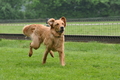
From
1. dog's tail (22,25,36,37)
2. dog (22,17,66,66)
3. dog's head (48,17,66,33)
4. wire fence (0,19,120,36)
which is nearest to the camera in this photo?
dog's head (48,17,66,33)

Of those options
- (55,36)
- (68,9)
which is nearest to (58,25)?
(55,36)

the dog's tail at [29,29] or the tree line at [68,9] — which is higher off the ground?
the dog's tail at [29,29]

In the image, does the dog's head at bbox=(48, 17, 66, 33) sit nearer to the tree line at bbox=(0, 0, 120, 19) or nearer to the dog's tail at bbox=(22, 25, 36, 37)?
the dog's tail at bbox=(22, 25, 36, 37)

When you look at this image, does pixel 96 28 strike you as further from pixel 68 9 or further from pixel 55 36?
pixel 68 9

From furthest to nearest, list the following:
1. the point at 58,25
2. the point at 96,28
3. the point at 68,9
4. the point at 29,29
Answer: the point at 68,9
the point at 96,28
the point at 29,29
the point at 58,25

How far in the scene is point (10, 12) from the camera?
1855 inches

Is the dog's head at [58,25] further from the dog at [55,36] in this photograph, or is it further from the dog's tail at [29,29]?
the dog's tail at [29,29]

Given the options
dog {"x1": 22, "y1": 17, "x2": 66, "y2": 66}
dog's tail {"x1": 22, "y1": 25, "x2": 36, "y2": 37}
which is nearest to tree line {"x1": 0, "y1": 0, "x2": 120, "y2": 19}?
dog's tail {"x1": 22, "y1": 25, "x2": 36, "y2": 37}

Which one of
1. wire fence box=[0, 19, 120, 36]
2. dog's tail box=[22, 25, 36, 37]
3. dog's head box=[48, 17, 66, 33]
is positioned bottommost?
wire fence box=[0, 19, 120, 36]

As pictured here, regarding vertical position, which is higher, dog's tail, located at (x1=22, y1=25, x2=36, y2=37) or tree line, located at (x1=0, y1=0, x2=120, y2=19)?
dog's tail, located at (x1=22, y1=25, x2=36, y2=37)

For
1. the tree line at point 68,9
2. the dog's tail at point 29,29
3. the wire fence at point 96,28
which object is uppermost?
Answer: the dog's tail at point 29,29

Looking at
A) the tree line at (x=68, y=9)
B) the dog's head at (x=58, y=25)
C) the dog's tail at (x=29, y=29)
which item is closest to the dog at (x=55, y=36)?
the dog's head at (x=58, y=25)

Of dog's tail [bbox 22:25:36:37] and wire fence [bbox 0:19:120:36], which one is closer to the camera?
dog's tail [bbox 22:25:36:37]

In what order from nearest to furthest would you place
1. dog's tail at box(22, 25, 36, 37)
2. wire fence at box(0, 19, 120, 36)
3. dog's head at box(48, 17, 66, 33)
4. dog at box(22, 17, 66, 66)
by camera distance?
1. dog's head at box(48, 17, 66, 33)
2. dog at box(22, 17, 66, 66)
3. dog's tail at box(22, 25, 36, 37)
4. wire fence at box(0, 19, 120, 36)
